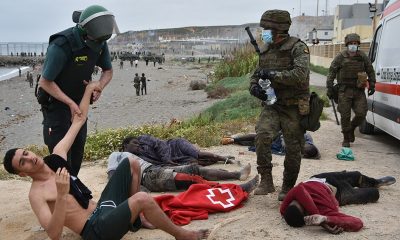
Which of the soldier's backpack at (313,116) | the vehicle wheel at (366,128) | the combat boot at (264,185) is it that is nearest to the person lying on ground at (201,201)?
the combat boot at (264,185)

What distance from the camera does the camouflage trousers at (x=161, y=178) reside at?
18.3 feet

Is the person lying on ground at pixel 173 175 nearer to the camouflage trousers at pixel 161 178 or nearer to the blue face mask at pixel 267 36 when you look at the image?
the camouflage trousers at pixel 161 178

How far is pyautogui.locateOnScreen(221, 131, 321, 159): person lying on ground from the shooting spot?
285 inches

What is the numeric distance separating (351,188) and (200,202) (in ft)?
4.91

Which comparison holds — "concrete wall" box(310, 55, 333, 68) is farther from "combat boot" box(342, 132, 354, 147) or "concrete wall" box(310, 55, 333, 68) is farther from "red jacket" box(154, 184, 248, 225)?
"red jacket" box(154, 184, 248, 225)

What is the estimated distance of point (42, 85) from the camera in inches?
166

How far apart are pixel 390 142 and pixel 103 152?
506 centimetres

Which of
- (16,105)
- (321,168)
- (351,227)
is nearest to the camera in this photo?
(351,227)

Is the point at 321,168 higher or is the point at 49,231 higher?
the point at 49,231

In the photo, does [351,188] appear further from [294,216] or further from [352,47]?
[352,47]

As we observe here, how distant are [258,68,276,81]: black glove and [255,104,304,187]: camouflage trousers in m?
0.33

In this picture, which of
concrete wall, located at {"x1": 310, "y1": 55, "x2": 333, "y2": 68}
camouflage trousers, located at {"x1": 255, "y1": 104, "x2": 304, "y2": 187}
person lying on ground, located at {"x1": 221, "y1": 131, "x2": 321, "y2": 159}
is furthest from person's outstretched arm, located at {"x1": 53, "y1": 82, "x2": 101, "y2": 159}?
concrete wall, located at {"x1": 310, "y1": 55, "x2": 333, "y2": 68}

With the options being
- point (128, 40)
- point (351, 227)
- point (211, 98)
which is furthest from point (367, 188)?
point (128, 40)

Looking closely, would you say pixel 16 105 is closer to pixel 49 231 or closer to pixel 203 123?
pixel 203 123
